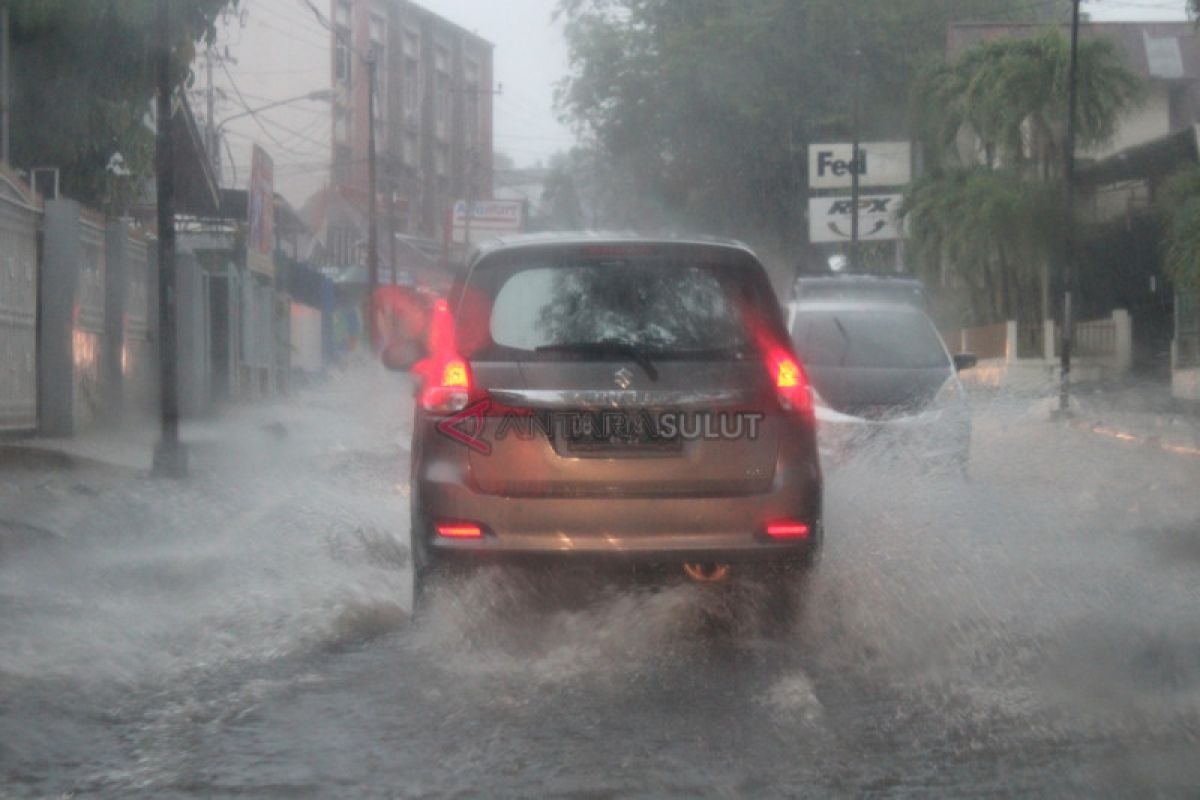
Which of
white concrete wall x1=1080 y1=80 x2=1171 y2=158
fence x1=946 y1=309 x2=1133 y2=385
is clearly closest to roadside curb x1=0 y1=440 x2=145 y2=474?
fence x1=946 y1=309 x2=1133 y2=385

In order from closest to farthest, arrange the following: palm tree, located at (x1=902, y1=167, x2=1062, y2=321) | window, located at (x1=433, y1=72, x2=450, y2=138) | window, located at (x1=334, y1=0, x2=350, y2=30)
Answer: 1. palm tree, located at (x1=902, y1=167, x2=1062, y2=321)
2. window, located at (x1=334, y1=0, x2=350, y2=30)
3. window, located at (x1=433, y1=72, x2=450, y2=138)

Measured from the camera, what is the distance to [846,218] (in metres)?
51.2

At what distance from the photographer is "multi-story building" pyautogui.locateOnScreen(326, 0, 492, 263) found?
2509 inches

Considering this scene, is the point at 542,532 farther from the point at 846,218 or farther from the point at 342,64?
the point at 342,64

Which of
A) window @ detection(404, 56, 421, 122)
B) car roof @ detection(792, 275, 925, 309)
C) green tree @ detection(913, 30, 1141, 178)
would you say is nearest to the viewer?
car roof @ detection(792, 275, 925, 309)

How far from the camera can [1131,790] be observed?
4746 millimetres

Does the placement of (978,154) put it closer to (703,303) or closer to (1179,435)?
(1179,435)

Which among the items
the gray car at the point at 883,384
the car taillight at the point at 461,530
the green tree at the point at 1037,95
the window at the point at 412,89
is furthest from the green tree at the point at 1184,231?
the window at the point at 412,89

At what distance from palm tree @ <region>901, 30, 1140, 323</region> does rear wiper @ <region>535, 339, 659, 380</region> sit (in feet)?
99.0

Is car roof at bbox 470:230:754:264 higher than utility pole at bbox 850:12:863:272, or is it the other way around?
utility pole at bbox 850:12:863:272

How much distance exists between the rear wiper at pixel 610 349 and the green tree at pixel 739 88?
47265 millimetres

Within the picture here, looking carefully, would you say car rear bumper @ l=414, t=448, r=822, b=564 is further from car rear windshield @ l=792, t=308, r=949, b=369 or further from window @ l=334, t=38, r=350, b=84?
window @ l=334, t=38, r=350, b=84

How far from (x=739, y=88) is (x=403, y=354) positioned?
46.0m

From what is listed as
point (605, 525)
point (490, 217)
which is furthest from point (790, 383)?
point (490, 217)
